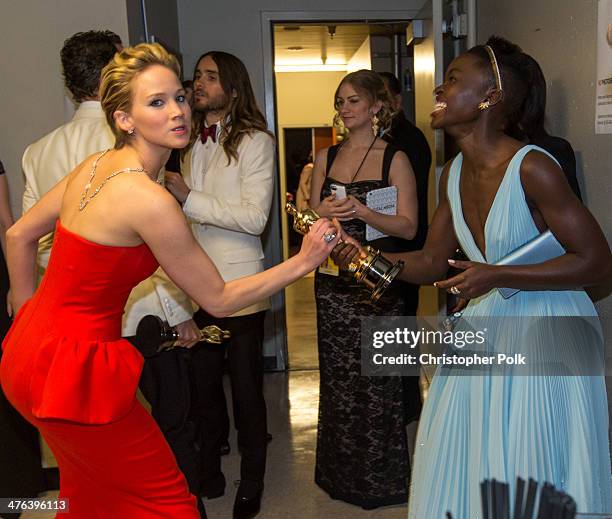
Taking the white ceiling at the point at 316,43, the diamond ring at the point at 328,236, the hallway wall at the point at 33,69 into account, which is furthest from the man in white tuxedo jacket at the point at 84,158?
the white ceiling at the point at 316,43

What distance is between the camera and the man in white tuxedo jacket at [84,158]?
244 cm

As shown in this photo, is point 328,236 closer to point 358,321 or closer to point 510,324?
point 510,324

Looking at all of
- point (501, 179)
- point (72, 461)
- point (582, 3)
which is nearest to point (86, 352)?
point (72, 461)

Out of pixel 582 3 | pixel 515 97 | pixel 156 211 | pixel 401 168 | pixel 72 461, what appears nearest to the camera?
pixel 156 211

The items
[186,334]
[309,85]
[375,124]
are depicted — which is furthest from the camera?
[309,85]

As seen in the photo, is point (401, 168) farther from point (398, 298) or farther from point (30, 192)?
point (30, 192)

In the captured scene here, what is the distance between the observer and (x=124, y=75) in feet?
6.12

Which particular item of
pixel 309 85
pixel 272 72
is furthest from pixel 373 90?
pixel 309 85

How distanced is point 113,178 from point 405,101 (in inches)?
174

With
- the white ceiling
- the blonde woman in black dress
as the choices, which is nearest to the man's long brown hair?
the blonde woman in black dress

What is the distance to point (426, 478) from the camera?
6.48 ft

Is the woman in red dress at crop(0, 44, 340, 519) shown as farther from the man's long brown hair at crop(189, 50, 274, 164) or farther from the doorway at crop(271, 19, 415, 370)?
the doorway at crop(271, 19, 415, 370)

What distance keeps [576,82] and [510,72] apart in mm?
640

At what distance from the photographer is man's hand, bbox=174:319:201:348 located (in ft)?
8.38
